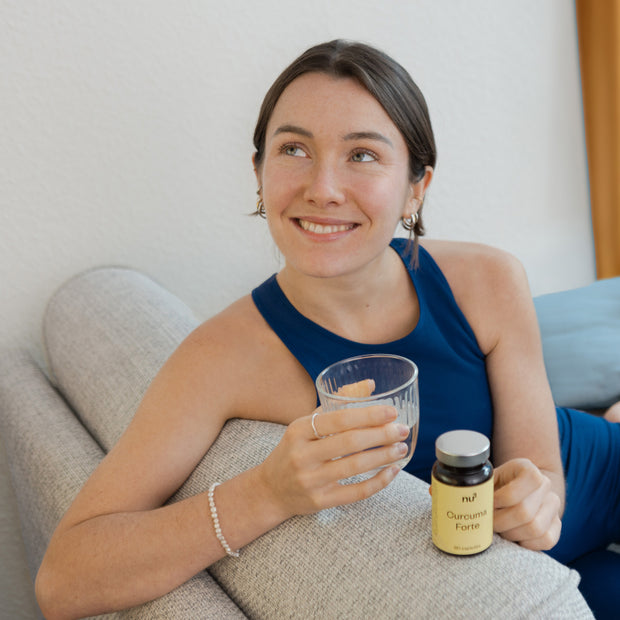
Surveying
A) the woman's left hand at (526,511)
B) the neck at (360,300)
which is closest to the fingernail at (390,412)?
the woman's left hand at (526,511)

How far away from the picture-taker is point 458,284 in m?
1.36

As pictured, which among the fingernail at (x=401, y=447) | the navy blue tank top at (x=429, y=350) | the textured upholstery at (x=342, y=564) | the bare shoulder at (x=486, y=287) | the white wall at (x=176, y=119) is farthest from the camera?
the white wall at (x=176, y=119)

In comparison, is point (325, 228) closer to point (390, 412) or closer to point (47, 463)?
point (390, 412)

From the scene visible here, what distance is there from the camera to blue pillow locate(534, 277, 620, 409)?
1715 mm

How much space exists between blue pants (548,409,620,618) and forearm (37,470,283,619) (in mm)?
677

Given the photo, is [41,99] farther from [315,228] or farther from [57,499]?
[57,499]

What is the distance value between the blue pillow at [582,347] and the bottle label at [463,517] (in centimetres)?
101

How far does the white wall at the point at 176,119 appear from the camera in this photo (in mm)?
1573

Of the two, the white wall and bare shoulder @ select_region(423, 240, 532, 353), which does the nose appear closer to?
bare shoulder @ select_region(423, 240, 532, 353)

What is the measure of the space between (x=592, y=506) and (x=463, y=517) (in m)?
0.75

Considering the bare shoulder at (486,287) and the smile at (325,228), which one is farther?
the bare shoulder at (486,287)

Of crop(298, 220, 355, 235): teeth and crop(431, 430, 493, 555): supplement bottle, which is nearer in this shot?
crop(431, 430, 493, 555): supplement bottle

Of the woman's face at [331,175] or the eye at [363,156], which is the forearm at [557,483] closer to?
the woman's face at [331,175]

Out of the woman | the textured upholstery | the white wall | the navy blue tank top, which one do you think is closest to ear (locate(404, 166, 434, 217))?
the woman
